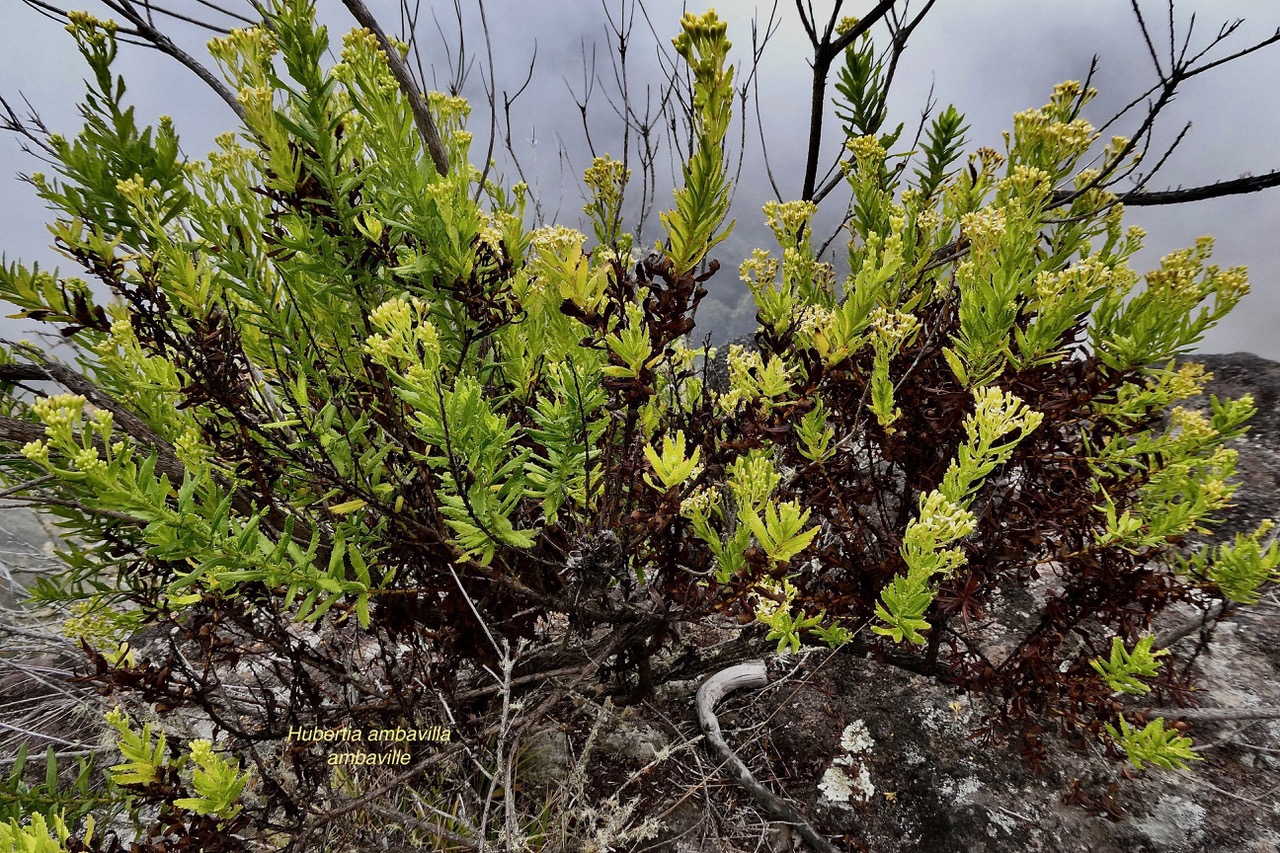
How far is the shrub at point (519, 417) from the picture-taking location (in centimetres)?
124

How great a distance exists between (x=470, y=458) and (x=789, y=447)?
1054 millimetres

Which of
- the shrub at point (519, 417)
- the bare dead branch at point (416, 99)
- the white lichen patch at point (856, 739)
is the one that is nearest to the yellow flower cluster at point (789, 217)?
the shrub at point (519, 417)

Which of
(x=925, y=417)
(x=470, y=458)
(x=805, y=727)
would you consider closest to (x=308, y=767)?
(x=470, y=458)

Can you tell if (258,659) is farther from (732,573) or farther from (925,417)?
(925,417)

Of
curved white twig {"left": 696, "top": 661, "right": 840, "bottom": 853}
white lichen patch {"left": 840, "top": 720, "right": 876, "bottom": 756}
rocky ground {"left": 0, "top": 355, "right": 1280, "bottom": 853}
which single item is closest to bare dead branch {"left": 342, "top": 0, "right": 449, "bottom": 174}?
rocky ground {"left": 0, "top": 355, "right": 1280, "bottom": 853}

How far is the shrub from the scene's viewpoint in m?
1.24

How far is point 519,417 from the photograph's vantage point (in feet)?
5.91

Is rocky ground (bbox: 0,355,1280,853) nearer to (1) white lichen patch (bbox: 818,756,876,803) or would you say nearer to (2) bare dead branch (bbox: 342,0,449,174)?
(1) white lichen patch (bbox: 818,756,876,803)

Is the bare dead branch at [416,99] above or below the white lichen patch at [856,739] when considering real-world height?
above

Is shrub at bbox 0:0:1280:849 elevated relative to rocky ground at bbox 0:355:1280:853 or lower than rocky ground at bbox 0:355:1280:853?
elevated

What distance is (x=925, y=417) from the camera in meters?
1.75

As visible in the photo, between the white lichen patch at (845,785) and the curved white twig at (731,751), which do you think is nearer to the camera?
the curved white twig at (731,751)

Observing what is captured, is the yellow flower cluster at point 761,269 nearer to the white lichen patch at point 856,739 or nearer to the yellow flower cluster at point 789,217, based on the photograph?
the yellow flower cluster at point 789,217

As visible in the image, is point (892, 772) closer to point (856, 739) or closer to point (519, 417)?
point (856, 739)
